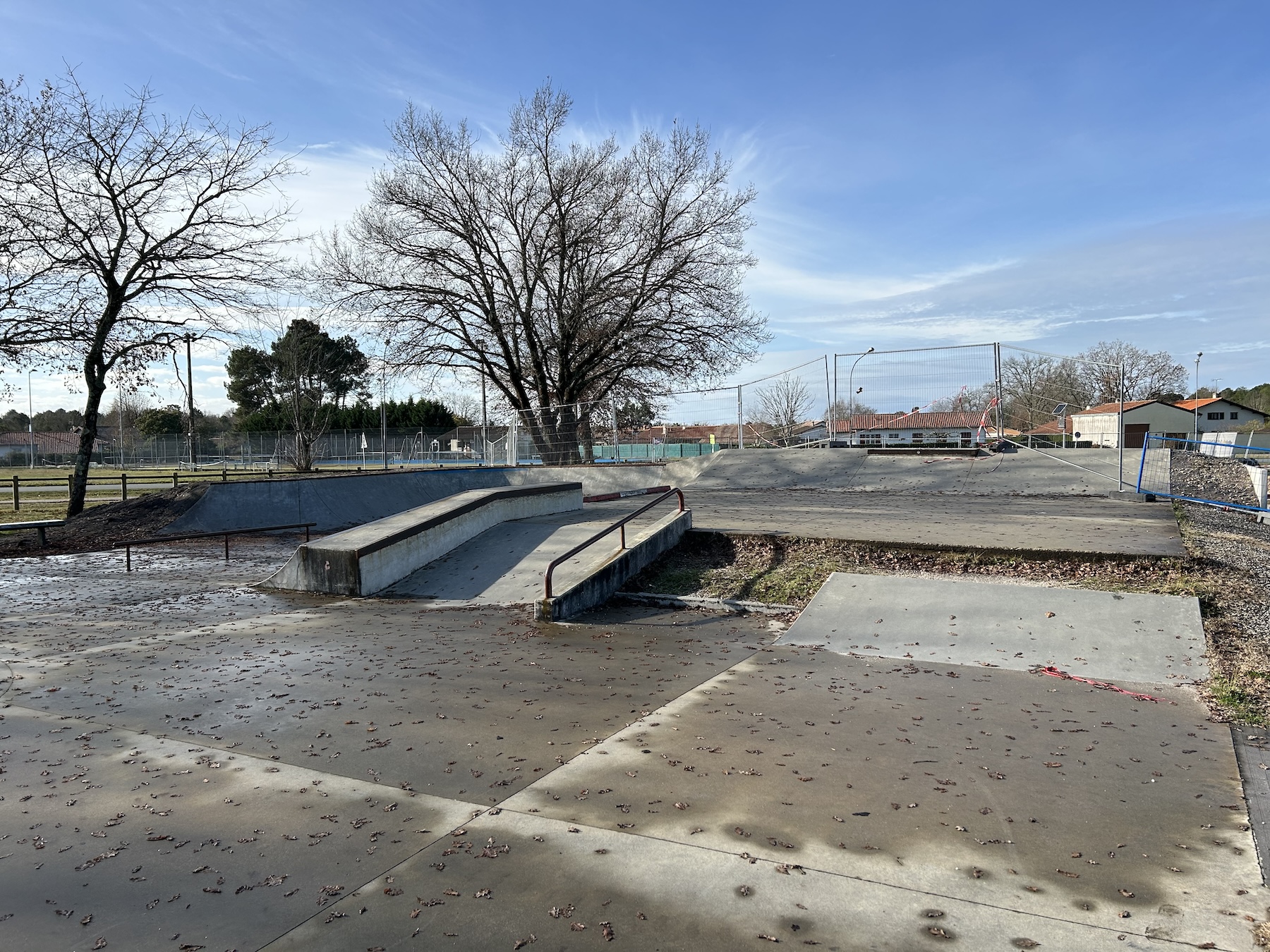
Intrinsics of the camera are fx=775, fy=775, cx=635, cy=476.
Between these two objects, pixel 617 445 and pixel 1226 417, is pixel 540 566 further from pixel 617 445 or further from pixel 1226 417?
pixel 1226 417

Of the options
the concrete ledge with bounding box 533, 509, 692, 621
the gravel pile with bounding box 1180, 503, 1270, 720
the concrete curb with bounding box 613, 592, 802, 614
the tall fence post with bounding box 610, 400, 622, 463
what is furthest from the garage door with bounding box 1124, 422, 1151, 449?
the concrete curb with bounding box 613, 592, 802, 614

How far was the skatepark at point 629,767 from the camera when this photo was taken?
112 inches

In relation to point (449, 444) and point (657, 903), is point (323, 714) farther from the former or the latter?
point (449, 444)

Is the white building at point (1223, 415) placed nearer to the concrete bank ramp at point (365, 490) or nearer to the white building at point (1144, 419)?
the white building at point (1144, 419)

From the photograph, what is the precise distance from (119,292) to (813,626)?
1603cm

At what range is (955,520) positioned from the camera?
35.6 ft

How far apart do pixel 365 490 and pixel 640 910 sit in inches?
644

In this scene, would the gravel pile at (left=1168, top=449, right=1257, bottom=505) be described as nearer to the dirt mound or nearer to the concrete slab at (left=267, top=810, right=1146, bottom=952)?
the concrete slab at (left=267, top=810, right=1146, bottom=952)

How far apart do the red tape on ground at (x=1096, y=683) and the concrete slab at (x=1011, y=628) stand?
3.2 inches

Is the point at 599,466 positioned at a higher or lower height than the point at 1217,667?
higher

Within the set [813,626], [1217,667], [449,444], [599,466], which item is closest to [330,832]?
[813,626]

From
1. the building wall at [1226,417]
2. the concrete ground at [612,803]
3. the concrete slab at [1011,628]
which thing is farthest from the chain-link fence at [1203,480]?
the building wall at [1226,417]

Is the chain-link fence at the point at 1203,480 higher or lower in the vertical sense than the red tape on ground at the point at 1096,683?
higher

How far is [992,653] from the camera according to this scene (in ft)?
20.9
